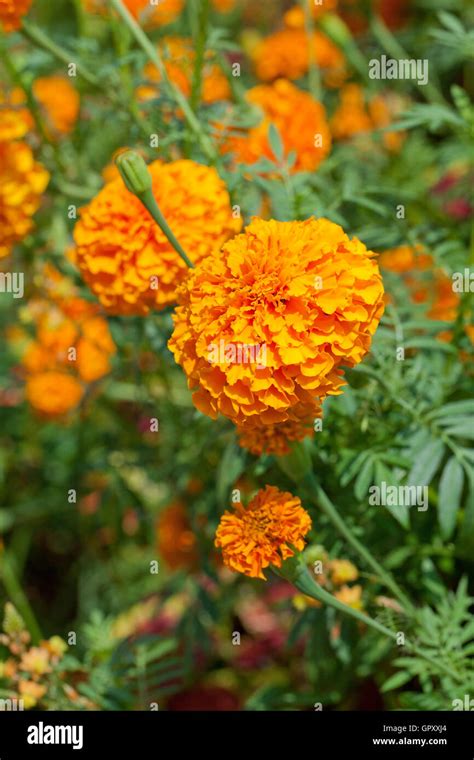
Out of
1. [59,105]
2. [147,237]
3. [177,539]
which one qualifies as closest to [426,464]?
[147,237]

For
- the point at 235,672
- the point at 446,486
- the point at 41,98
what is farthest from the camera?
the point at 41,98

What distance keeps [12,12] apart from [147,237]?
47 cm

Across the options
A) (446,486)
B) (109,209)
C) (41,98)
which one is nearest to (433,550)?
(446,486)

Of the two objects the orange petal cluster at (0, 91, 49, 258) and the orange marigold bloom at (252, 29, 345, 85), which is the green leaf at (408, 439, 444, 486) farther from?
Result: the orange marigold bloom at (252, 29, 345, 85)

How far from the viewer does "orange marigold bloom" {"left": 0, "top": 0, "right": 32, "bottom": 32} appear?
5.06ft

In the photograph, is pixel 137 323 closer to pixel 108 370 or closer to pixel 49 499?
pixel 108 370

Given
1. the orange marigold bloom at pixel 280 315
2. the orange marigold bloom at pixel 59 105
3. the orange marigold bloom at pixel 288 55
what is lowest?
the orange marigold bloom at pixel 280 315

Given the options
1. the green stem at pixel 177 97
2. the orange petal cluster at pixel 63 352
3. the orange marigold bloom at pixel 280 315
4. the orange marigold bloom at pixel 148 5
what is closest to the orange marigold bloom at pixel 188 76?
the orange marigold bloom at pixel 148 5

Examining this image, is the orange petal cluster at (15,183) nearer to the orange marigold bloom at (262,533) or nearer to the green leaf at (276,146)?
the green leaf at (276,146)

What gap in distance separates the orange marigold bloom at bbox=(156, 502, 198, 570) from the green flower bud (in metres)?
0.99

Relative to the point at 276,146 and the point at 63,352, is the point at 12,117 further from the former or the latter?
the point at 63,352

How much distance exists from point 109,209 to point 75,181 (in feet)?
2.11

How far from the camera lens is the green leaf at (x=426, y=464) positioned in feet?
4.45

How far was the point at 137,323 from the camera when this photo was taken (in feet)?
5.85
